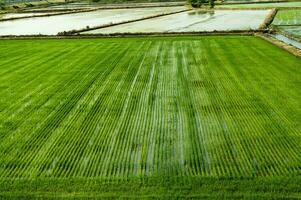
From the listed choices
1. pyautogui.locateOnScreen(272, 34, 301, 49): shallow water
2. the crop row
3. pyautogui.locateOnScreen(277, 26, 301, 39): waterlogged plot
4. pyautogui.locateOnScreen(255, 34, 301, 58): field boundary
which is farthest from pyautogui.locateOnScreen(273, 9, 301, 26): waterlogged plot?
the crop row

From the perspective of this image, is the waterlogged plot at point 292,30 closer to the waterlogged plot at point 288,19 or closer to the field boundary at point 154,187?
the waterlogged plot at point 288,19

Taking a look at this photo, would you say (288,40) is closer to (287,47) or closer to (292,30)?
(287,47)

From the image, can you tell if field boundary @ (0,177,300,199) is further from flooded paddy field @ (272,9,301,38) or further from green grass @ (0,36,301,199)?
flooded paddy field @ (272,9,301,38)

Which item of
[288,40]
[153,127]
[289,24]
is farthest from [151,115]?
[289,24]

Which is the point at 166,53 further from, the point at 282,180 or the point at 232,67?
the point at 282,180

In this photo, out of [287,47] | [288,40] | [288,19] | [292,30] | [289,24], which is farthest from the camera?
[288,19]

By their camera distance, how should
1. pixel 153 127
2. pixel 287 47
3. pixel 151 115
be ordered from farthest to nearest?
pixel 287 47, pixel 151 115, pixel 153 127

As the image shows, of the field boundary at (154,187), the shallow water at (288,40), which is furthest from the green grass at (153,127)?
the shallow water at (288,40)

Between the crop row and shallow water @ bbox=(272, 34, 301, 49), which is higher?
the crop row
